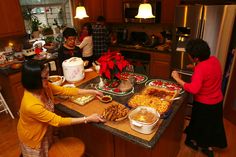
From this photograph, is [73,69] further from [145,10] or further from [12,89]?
[12,89]

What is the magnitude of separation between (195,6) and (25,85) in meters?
2.54

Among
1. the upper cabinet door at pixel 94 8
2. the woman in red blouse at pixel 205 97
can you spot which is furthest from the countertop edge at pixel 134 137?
the upper cabinet door at pixel 94 8

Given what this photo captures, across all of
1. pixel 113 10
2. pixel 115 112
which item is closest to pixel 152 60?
pixel 113 10

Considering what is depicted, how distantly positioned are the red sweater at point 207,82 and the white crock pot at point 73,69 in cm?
119

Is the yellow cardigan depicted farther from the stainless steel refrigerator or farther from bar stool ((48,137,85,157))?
the stainless steel refrigerator

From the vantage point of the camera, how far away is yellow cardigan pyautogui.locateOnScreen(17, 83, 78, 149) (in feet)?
4.62

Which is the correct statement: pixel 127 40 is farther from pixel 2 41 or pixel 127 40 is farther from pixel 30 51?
pixel 2 41

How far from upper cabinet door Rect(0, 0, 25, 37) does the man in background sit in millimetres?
1417

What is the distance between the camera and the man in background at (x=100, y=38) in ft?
12.6

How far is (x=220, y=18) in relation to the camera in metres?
2.62

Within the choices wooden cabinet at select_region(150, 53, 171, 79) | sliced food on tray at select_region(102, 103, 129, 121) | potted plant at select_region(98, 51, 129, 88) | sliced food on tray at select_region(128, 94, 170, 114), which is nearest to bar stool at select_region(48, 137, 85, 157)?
sliced food on tray at select_region(102, 103, 129, 121)

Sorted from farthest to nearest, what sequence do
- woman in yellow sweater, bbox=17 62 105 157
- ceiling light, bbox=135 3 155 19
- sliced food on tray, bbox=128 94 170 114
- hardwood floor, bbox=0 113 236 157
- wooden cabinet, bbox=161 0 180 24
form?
1. wooden cabinet, bbox=161 0 180 24
2. hardwood floor, bbox=0 113 236 157
3. ceiling light, bbox=135 3 155 19
4. sliced food on tray, bbox=128 94 170 114
5. woman in yellow sweater, bbox=17 62 105 157

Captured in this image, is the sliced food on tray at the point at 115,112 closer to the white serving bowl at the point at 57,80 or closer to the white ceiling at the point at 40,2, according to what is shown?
the white serving bowl at the point at 57,80

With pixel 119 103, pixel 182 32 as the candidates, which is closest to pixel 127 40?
pixel 182 32
